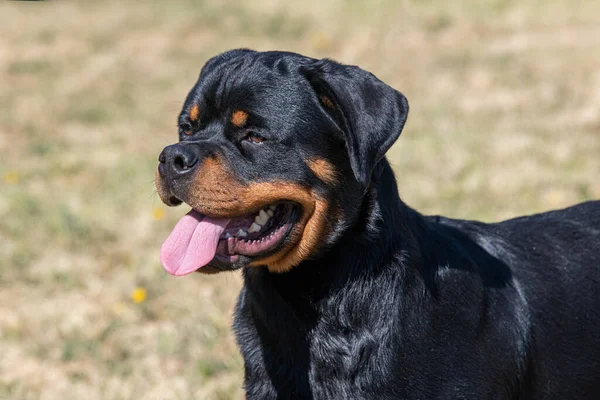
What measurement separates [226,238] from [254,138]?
1.29ft

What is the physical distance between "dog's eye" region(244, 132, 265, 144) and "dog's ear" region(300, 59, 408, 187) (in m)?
0.29

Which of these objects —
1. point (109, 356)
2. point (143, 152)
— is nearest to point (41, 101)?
point (143, 152)

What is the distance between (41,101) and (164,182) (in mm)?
8417

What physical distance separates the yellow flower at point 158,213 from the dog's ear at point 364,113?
12.1 feet

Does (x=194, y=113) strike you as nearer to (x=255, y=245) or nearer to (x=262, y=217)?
(x=262, y=217)

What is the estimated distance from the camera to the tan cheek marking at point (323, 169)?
297 cm

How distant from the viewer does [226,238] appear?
9.89ft

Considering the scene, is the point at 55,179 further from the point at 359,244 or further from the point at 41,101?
the point at 359,244

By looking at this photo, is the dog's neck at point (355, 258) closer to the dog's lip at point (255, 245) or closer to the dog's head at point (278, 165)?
the dog's head at point (278, 165)

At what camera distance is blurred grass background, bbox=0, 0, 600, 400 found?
15.5 feet

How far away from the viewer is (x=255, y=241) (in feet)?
9.75

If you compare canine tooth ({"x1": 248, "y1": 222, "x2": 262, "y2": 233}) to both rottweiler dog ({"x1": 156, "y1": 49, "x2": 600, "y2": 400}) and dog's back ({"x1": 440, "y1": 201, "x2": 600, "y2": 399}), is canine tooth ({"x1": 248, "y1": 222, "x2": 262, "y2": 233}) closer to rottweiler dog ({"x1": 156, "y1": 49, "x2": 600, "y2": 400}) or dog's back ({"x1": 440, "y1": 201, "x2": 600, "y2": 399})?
rottweiler dog ({"x1": 156, "y1": 49, "x2": 600, "y2": 400})

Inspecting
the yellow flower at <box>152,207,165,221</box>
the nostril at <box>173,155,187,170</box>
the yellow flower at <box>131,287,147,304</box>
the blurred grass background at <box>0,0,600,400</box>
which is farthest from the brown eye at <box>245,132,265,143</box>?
the yellow flower at <box>152,207,165,221</box>

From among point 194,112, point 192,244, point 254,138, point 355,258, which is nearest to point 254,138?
point 254,138
